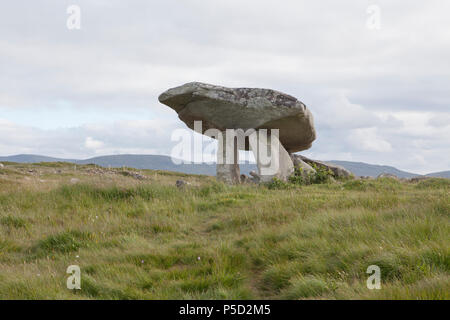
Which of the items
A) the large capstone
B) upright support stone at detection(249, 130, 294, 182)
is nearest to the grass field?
upright support stone at detection(249, 130, 294, 182)

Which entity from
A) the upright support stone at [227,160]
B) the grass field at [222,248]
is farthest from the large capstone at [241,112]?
the grass field at [222,248]

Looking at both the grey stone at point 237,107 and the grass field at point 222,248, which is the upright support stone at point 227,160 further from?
the grass field at point 222,248

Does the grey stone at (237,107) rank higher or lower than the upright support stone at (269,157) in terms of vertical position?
higher

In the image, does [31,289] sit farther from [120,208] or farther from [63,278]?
[120,208]

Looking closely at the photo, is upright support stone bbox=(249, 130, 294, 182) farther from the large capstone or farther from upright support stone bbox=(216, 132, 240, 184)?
upright support stone bbox=(216, 132, 240, 184)

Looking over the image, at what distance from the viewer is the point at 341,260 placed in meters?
5.14

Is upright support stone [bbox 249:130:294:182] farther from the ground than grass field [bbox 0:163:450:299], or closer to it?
farther from the ground

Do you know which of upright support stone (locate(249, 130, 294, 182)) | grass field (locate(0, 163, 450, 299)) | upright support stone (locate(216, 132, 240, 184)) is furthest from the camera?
upright support stone (locate(216, 132, 240, 184))

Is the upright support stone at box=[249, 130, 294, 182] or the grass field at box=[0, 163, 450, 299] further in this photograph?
the upright support stone at box=[249, 130, 294, 182]

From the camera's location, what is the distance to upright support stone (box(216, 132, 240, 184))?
15375 millimetres

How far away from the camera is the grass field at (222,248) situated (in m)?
4.70

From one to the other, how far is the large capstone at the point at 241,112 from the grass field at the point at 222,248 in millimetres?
5520

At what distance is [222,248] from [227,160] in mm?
9260
